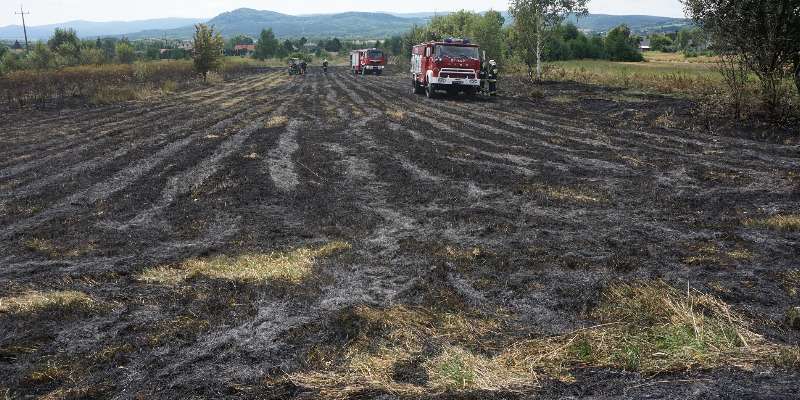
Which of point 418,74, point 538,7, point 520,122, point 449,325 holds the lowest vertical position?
point 449,325

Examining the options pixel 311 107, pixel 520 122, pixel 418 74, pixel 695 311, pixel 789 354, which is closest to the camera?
pixel 789 354

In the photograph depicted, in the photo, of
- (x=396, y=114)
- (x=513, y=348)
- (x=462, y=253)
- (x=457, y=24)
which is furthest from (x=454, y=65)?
(x=457, y=24)

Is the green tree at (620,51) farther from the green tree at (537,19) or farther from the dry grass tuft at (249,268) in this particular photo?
the dry grass tuft at (249,268)

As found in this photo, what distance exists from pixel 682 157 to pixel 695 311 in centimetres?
880

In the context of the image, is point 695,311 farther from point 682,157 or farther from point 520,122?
point 520,122

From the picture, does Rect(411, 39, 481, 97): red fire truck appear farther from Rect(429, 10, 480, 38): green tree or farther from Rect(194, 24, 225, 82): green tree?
Rect(429, 10, 480, 38): green tree

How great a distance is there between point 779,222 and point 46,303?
9.80 meters

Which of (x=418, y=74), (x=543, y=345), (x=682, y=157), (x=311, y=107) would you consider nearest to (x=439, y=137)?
(x=682, y=157)

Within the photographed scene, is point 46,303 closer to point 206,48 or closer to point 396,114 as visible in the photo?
point 396,114

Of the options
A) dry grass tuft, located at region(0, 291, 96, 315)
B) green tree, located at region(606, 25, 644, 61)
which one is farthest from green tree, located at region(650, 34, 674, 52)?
dry grass tuft, located at region(0, 291, 96, 315)

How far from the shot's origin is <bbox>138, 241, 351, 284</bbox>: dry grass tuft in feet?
21.0

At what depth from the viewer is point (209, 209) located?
9.35 meters

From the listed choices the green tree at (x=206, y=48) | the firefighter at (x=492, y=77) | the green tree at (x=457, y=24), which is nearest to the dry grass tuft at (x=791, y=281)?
the firefighter at (x=492, y=77)

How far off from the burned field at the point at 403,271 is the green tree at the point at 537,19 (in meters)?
23.2
